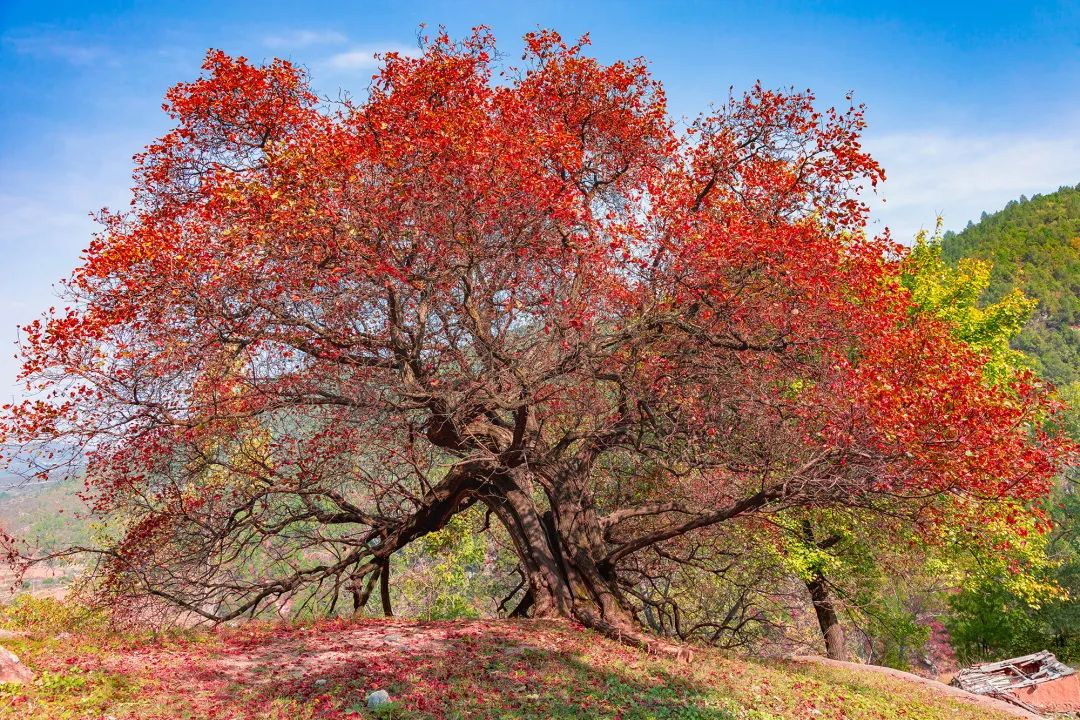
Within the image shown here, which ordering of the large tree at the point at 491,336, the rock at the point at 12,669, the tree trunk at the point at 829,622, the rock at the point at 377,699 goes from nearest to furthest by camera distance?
1. the rock at the point at 12,669
2. the rock at the point at 377,699
3. the large tree at the point at 491,336
4. the tree trunk at the point at 829,622

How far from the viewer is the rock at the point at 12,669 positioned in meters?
6.81

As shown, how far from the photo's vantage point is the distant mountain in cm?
11494

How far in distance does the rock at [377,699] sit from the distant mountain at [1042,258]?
124500 mm

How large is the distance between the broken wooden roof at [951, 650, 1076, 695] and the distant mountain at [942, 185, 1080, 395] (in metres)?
103

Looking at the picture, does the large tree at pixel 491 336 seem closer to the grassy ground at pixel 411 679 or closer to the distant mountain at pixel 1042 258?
the grassy ground at pixel 411 679

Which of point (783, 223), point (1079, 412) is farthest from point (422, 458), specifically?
point (1079, 412)

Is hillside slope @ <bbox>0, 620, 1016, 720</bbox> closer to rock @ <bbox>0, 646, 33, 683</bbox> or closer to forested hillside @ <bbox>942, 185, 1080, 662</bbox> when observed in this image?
rock @ <bbox>0, 646, 33, 683</bbox>

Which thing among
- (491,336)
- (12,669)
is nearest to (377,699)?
(12,669)

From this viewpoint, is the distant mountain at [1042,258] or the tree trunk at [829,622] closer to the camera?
the tree trunk at [829,622]

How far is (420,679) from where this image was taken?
8.90 metres

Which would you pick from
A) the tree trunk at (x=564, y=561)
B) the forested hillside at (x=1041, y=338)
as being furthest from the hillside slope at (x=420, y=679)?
the forested hillside at (x=1041, y=338)

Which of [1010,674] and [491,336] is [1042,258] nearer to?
[1010,674]

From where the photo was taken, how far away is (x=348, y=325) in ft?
36.9

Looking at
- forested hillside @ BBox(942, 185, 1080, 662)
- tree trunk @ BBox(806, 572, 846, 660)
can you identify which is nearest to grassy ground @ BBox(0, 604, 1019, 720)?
tree trunk @ BBox(806, 572, 846, 660)
